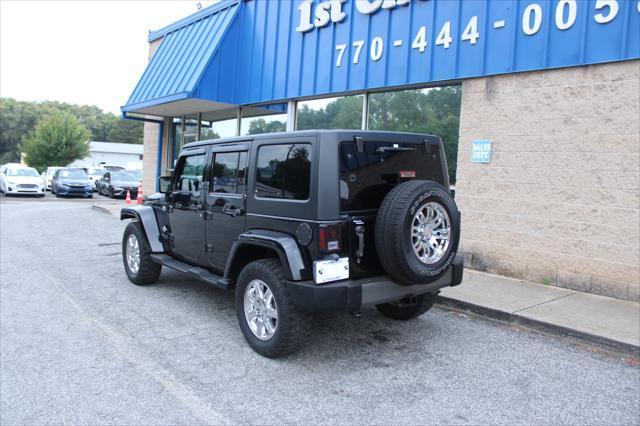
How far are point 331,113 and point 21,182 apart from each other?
19836 mm

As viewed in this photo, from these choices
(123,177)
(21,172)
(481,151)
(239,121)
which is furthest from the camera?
(123,177)

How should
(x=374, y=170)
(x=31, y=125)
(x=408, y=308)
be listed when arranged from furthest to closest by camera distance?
1. (x=31, y=125)
2. (x=408, y=308)
3. (x=374, y=170)

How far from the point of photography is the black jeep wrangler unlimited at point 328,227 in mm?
4027

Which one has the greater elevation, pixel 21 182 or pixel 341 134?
pixel 341 134

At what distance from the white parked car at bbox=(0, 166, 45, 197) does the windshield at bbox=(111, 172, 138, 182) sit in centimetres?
336

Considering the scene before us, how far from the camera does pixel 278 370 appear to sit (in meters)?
4.14

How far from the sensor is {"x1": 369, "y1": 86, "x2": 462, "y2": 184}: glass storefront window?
8.44 meters

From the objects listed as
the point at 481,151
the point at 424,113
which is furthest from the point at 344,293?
the point at 424,113

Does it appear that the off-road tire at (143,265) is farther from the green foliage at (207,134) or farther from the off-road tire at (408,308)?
the green foliage at (207,134)

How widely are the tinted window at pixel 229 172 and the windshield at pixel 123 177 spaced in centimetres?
2253

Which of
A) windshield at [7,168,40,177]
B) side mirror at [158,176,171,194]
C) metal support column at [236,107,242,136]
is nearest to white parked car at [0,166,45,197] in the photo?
windshield at [7,168,40,177]

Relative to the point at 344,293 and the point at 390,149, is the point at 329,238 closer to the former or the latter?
the point at 344,293

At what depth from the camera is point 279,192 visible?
4496 millimetres

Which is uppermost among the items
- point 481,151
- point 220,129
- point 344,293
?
point 220,129
